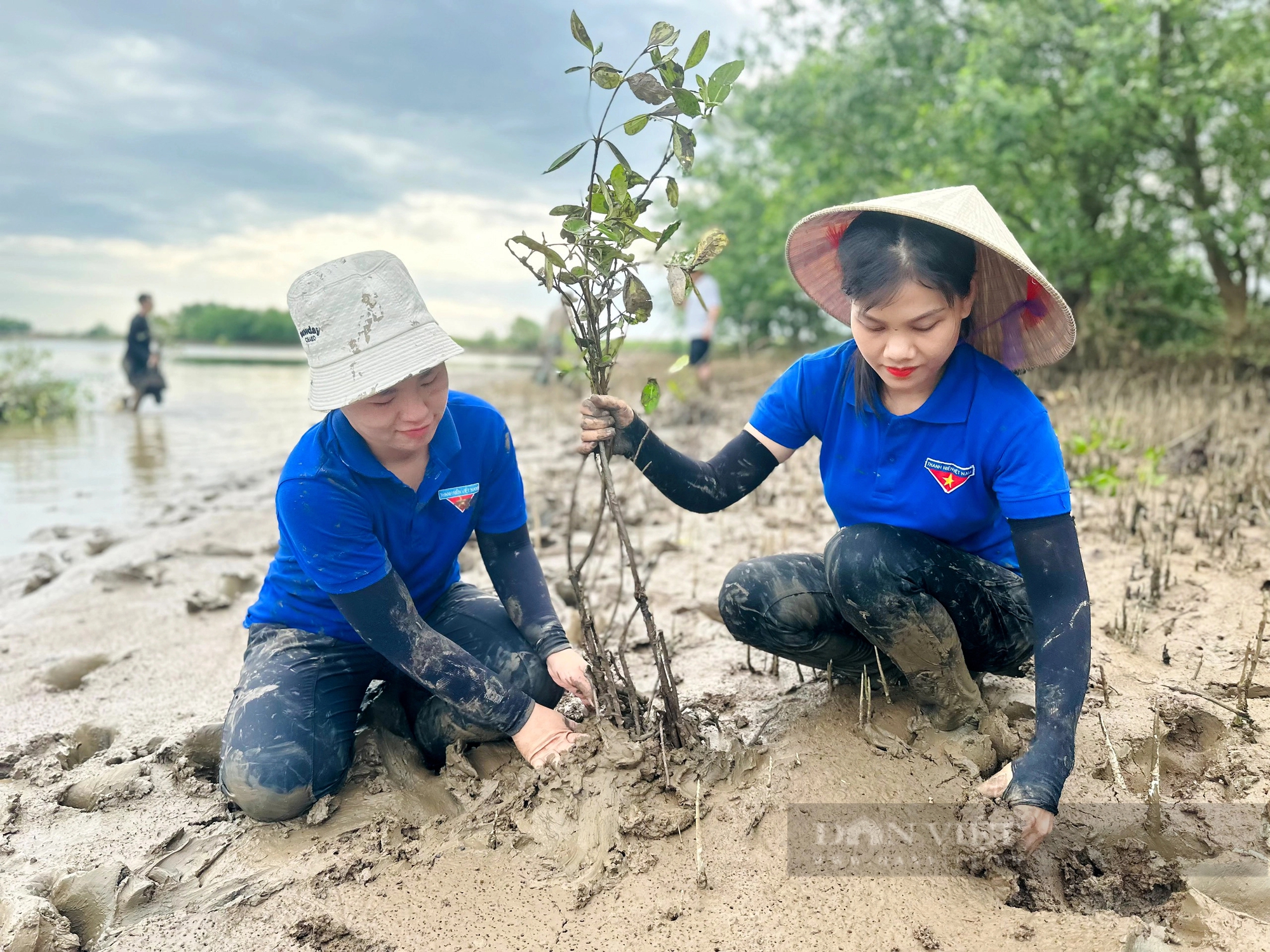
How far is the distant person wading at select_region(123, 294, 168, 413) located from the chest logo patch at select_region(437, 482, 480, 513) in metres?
12.7

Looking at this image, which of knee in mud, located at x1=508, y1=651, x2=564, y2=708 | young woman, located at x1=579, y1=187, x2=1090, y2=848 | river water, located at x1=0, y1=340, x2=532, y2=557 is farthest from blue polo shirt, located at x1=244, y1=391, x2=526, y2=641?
river water, located at x1=0, y1=340, x2=532, y2=557

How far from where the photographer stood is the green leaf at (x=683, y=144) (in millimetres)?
1999

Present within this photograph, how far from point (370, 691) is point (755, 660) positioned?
1200 mm

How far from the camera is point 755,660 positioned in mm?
2891

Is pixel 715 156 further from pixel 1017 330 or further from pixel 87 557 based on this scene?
pixel 1017 330

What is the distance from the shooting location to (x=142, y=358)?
1338 centimetres

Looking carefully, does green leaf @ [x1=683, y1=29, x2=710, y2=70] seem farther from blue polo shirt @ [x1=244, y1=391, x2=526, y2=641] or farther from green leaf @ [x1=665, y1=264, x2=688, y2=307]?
blue polo shirt @ [x1=244, y1=391, x2=526, y2=641]

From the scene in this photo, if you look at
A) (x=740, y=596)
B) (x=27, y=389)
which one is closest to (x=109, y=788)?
(x=740, y=596)

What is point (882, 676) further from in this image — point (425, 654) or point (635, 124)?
point (635, 124)

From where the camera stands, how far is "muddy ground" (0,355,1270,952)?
1766 mm

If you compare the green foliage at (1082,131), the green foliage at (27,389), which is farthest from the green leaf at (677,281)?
the green foliage at (27,389)

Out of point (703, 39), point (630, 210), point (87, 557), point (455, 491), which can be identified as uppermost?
point (703, 39)

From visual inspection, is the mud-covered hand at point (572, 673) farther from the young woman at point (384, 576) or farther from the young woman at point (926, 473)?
the young woman at point (926, 473)

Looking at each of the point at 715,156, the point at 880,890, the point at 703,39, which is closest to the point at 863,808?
the point at 880,890
